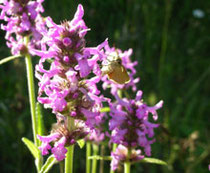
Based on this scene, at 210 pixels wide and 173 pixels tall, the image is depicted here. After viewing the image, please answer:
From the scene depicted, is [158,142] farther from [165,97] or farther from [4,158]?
[4,158]

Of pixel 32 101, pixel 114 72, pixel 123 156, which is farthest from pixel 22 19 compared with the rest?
pixel 123 156

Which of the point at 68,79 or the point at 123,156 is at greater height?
the point at 68,79

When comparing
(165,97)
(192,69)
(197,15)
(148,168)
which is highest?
(197,15)

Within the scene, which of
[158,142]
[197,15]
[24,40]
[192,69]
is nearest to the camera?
[24,40]

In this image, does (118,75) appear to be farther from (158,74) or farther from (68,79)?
(158,74)

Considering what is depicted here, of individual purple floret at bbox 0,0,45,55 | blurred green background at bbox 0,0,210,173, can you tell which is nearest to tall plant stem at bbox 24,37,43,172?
individual purple floret at bbox 0,0,45,55

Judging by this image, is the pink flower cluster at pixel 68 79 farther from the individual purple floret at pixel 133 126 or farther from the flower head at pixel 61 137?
the individual purple floret at pixel 133 126

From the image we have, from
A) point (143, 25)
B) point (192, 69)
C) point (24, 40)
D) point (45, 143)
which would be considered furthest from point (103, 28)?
point (45, 143)

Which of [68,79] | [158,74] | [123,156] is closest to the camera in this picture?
[68,79]
